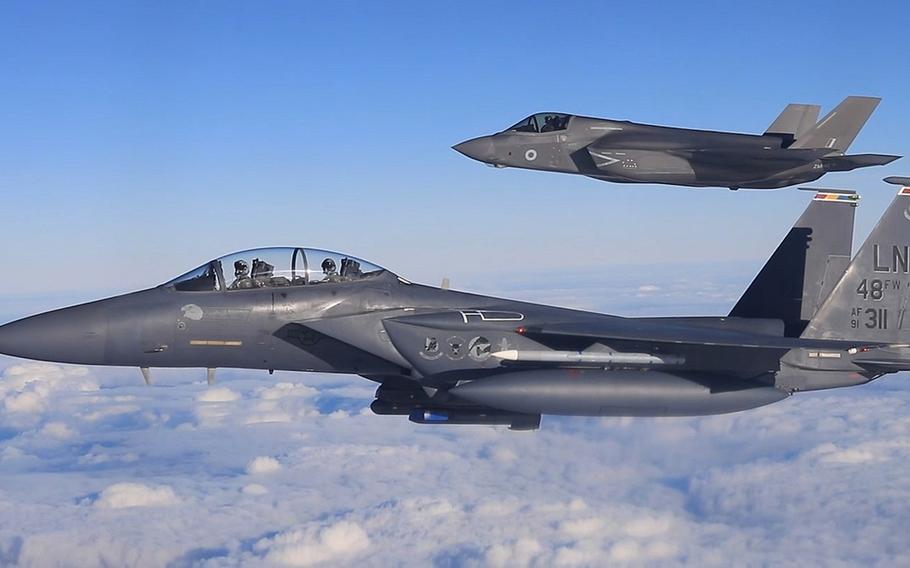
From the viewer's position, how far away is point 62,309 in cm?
1035

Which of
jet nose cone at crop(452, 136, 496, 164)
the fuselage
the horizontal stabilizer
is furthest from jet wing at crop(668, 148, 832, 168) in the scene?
jet nose cone at crop(452, 136, 496, 164)

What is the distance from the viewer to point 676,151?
1545 cm

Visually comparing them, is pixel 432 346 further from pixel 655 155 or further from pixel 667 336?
pixel 655 155

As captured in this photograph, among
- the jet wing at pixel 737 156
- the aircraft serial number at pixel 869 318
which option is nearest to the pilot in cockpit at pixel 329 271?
the jet wing at pixel 737 156

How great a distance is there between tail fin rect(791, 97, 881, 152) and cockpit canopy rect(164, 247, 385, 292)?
10.9 meters

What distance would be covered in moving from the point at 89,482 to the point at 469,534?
19.9m

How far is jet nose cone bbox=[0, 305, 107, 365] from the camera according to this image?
993 cm

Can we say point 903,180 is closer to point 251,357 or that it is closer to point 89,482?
point 251,357

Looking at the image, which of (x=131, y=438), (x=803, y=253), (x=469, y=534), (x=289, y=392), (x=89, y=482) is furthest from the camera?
(x=131, y=438)

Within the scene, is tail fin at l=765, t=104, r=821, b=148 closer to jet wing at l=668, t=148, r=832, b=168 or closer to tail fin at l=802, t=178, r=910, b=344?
jet wing at l=668, t=148, r=832, b=168

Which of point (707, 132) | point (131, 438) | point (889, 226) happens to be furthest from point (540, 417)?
point (131, 438)

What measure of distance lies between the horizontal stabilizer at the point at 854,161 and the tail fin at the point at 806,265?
0.77m

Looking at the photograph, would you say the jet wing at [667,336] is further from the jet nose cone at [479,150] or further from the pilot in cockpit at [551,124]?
the pilot in cockpit at [551,124]

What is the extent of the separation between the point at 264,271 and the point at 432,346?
254 cm
